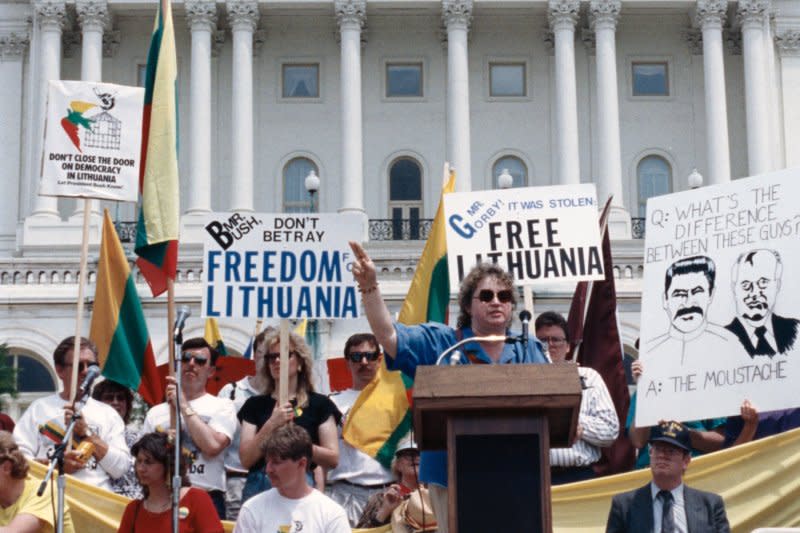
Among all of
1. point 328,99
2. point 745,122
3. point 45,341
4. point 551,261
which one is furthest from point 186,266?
point 551,261

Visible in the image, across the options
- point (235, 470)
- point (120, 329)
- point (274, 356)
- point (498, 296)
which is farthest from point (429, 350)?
point (120, 329)

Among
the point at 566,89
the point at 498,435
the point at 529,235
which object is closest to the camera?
the point at 498,435

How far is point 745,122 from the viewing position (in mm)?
45406

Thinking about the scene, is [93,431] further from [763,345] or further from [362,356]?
[763,345]

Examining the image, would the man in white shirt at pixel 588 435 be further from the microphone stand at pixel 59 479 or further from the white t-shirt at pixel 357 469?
the microphone stand at pixel 59 479

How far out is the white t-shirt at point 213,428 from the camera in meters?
11.1

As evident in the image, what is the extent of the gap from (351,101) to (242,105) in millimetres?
2745

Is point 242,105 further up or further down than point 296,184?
further up

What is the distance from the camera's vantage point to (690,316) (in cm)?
1124

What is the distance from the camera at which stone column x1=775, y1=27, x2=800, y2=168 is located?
4472 centimetres

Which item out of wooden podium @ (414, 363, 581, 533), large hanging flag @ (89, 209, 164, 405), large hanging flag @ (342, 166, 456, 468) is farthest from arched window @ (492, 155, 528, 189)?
wooden podium @ (414, 363, 581, 533)

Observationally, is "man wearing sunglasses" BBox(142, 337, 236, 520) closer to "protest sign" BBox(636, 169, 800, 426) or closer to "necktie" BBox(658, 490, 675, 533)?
"protest sign" BBox(636, 169, 800, 426)

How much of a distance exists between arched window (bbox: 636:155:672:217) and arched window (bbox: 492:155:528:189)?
120 inches

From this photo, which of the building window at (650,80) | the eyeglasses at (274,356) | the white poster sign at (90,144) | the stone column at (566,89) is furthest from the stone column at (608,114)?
the eyeglasses at (274,356)
